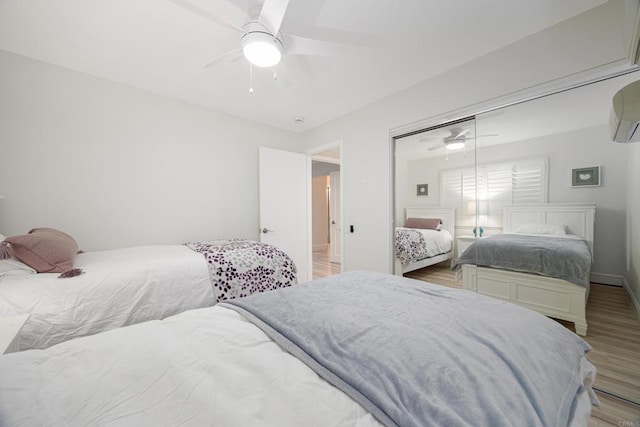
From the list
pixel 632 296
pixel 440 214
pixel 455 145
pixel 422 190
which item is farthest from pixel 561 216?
pixel 422 190

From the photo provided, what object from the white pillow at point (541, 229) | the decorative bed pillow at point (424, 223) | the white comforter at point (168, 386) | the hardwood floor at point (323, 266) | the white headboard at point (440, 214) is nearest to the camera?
the white comforter at point (168, 386)

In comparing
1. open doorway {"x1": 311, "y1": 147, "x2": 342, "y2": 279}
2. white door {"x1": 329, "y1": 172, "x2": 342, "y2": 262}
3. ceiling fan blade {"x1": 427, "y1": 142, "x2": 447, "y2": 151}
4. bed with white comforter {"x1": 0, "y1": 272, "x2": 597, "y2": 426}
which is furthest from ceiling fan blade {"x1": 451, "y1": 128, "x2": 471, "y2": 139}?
white door {"x1": 329, "y1": 172, "x2": 342, "y2": 262}

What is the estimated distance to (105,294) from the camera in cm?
162

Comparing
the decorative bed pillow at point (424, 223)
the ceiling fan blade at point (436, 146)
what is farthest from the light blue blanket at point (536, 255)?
the ceiling fan blade at point (436, 146)

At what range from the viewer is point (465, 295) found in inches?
51.8

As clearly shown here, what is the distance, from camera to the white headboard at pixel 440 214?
8.05 feet

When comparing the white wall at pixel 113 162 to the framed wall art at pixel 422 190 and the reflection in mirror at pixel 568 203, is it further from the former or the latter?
the reflection in mirror at pixel 568 203

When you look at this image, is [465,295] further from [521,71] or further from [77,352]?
[521,71]

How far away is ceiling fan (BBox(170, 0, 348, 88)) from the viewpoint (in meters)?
1.39

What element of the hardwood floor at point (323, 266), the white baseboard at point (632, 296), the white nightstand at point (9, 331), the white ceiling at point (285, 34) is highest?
the white ceiling at point (285, 34)

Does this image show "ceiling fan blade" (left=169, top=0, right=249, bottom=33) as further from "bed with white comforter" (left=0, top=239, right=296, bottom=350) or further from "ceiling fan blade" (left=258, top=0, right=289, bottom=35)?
"bed with white comforter" (left=0, top=239, right=296, bottom=350)

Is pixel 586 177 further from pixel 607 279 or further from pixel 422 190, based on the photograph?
pixel 422 190

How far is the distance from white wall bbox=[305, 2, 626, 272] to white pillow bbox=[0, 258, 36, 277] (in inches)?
111

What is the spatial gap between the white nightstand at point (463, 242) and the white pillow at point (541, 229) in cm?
34
